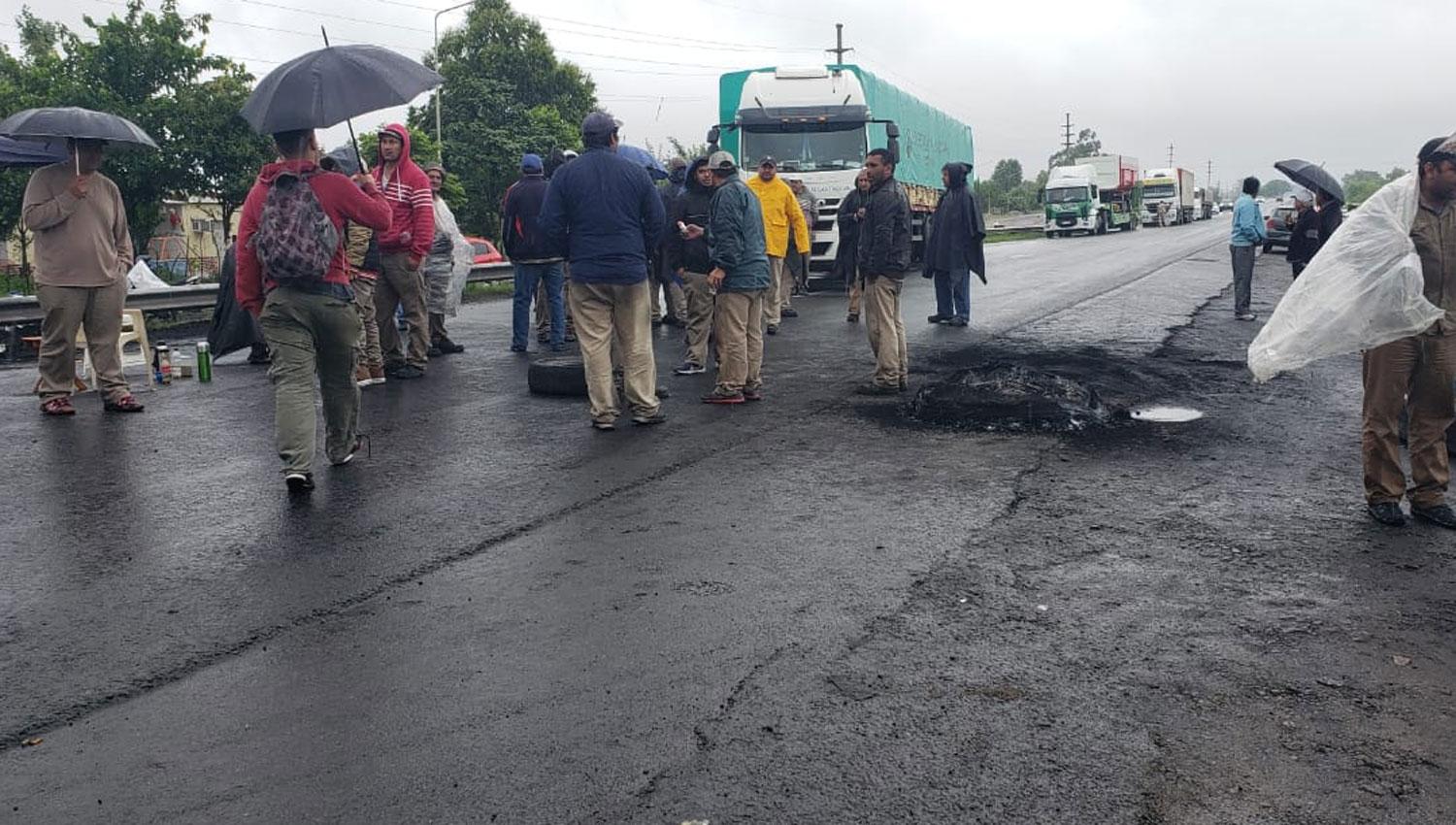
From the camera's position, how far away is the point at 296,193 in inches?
257

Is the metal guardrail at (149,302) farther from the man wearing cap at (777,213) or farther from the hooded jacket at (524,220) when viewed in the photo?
the man wearing cap at (777,213)

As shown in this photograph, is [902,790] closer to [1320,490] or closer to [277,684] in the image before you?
[277,684]

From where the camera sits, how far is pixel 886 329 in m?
9.80

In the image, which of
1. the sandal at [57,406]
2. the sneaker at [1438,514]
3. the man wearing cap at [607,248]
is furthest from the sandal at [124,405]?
the sneaker at [1438,514]

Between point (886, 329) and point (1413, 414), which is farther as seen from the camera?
point (886, 329)

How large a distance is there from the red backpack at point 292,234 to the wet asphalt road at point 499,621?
3.87ft

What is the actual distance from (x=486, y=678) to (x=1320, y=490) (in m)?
4.60

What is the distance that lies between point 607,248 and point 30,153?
4.54 m

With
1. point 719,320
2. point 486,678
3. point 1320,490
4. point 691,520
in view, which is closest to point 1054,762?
point 486,678

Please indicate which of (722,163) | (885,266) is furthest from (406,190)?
(885,266)

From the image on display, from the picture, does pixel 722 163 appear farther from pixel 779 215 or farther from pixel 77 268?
pixel 77 268

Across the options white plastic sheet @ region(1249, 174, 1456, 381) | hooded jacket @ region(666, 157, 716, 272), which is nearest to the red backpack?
hooded jacket @ region(666, 157, 716, 272)

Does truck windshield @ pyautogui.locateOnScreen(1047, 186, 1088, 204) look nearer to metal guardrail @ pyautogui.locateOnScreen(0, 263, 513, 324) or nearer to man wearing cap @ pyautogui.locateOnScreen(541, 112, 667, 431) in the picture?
metal guardrail @ pyautogui.locateOnScreen(0, 263, 513, 324)

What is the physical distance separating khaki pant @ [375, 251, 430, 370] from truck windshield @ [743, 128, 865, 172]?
10.7m
